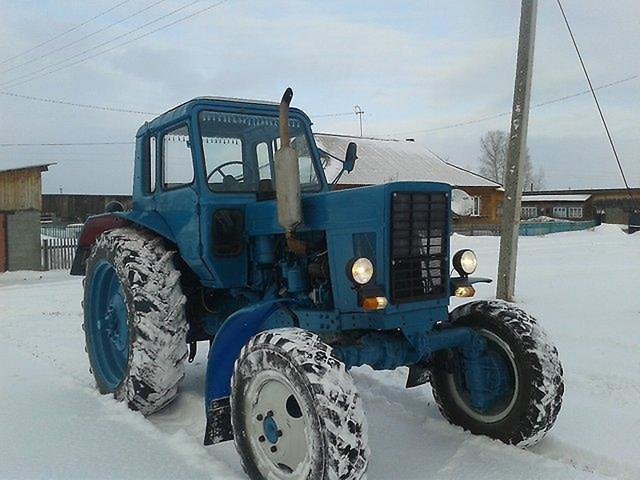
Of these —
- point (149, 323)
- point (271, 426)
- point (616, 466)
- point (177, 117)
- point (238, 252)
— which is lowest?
point (616, 466)

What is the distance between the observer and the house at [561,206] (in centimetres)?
5606

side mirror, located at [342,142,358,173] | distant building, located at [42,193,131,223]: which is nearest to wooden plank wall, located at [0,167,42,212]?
side mirror, located at [342,142,358,173]

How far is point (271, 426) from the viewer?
3508 mm

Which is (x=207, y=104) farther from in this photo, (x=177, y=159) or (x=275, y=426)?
(x=275, y=426)

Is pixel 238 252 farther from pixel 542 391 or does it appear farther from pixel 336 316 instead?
pixel 542 391

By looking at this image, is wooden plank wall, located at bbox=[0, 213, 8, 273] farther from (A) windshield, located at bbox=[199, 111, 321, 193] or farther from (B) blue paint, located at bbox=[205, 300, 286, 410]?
(B) blue paint, located at bbox=[205, 300, 286, 410]

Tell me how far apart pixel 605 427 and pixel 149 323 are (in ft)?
10.9

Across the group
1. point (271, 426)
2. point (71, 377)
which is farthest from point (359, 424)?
point (71, 377)

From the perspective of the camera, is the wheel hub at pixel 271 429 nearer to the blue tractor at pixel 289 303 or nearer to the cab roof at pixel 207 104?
the blue tractor at pixel 289 303

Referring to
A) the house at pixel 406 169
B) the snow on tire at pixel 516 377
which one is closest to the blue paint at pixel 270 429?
the snow on tire at pixel 516 377

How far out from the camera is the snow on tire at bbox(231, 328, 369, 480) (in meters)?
3.08

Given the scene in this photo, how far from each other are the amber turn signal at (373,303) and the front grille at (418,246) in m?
0.21

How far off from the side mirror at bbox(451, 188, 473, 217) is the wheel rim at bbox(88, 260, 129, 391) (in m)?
2.79

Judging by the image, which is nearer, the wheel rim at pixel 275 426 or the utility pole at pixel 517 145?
the wheel rim at pixel 275 426
